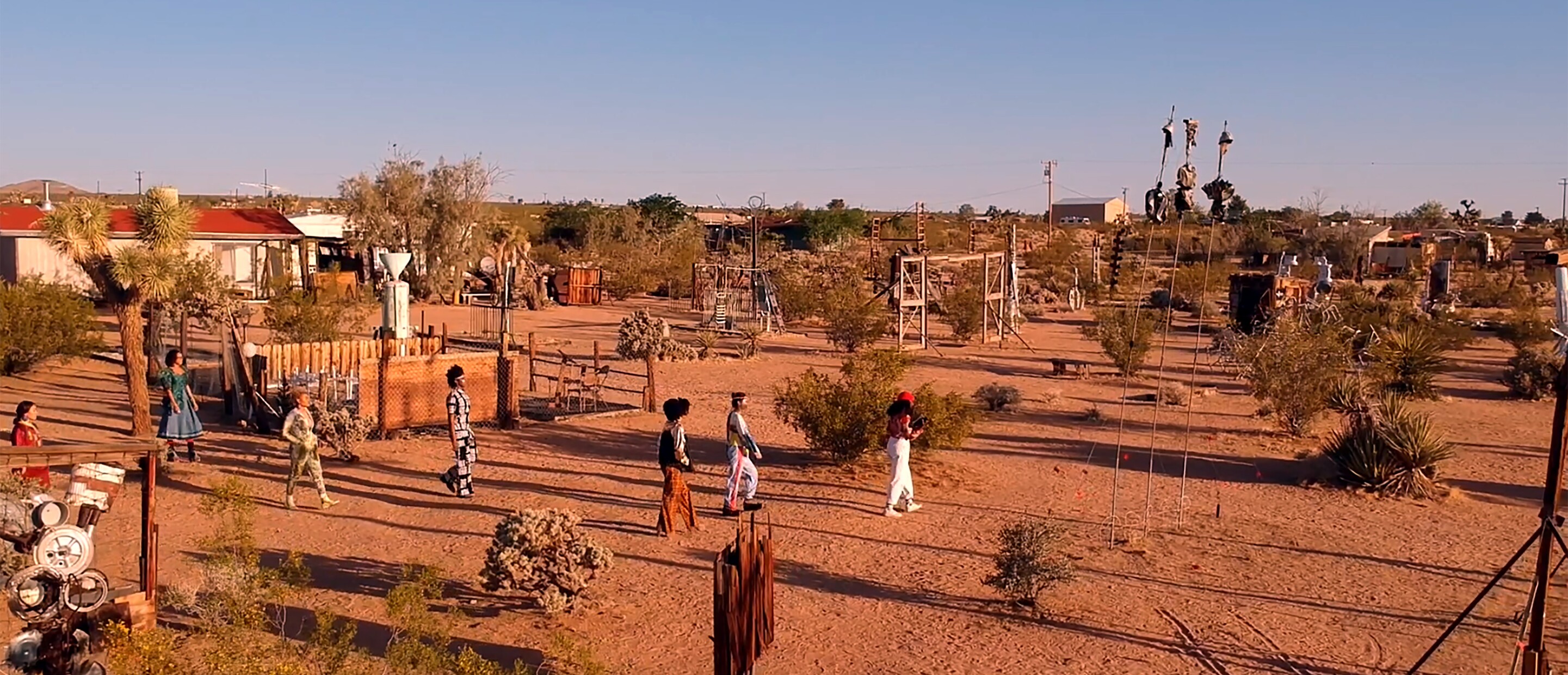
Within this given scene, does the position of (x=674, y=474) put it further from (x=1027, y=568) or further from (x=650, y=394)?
(x=650, y=394)

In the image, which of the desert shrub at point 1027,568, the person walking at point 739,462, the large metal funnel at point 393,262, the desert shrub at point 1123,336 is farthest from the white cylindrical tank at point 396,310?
the desert shrub at point 1123,336

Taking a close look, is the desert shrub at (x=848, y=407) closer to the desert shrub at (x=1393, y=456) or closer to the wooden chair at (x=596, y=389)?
the wooden chair at (x=596, y=389)

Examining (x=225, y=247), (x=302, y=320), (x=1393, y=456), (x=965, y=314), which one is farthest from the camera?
(x=225, y=247)

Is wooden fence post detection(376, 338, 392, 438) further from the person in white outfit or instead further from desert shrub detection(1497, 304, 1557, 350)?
desert shrub detection(1497, 304, 1557, 350)

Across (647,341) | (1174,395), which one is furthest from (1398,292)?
(647,341)

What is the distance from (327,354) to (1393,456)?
46.2ft

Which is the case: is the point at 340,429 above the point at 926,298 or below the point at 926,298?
below

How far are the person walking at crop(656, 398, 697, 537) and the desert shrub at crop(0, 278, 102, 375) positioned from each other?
14.7 m

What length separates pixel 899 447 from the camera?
12688mm

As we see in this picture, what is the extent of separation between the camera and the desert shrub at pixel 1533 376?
73.4 ft

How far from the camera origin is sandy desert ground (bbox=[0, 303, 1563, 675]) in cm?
918

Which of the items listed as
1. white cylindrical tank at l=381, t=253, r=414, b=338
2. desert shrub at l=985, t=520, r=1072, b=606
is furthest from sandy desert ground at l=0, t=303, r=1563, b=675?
white cylindrical tank at l=381, t=253, r=414, b=338

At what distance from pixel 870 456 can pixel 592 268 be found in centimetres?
2996

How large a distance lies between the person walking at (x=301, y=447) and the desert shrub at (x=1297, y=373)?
12.6 meters
